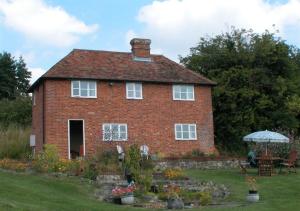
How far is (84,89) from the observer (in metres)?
32.1

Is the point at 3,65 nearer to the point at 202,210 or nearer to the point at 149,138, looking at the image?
the point at 149,138

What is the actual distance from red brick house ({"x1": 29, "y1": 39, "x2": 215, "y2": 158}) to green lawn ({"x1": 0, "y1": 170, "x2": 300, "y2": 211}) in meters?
8.70

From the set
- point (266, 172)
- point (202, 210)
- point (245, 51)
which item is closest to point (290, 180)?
point (266, 172)

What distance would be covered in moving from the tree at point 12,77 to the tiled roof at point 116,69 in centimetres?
3117

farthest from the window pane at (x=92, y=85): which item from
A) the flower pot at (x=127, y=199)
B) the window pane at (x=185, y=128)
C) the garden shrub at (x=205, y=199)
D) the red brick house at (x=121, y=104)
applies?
the flower pot at (x=127, y=199)

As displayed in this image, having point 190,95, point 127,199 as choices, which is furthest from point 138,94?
point 127,199

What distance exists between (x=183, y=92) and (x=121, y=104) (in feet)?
14.0

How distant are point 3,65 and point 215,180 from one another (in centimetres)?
4952

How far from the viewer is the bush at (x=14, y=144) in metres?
31.5

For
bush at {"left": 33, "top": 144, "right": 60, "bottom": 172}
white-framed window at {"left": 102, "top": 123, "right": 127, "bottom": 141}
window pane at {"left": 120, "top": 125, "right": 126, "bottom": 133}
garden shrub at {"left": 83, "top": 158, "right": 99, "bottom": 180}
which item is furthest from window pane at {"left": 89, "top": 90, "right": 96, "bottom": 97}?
garden shrub at {"left": 83, "top": 158, "right": 99, "bottom": 180}

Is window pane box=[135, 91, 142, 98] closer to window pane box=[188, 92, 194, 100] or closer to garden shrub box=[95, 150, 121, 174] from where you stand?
window pane box=[188, 92, 194, 100]

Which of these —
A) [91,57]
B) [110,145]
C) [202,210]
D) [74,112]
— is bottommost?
[202,210]

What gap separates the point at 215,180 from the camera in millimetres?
23484

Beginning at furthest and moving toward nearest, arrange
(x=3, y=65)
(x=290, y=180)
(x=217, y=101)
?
(x=3, y=65), (x=217, y=101), (x=290, y=180)
